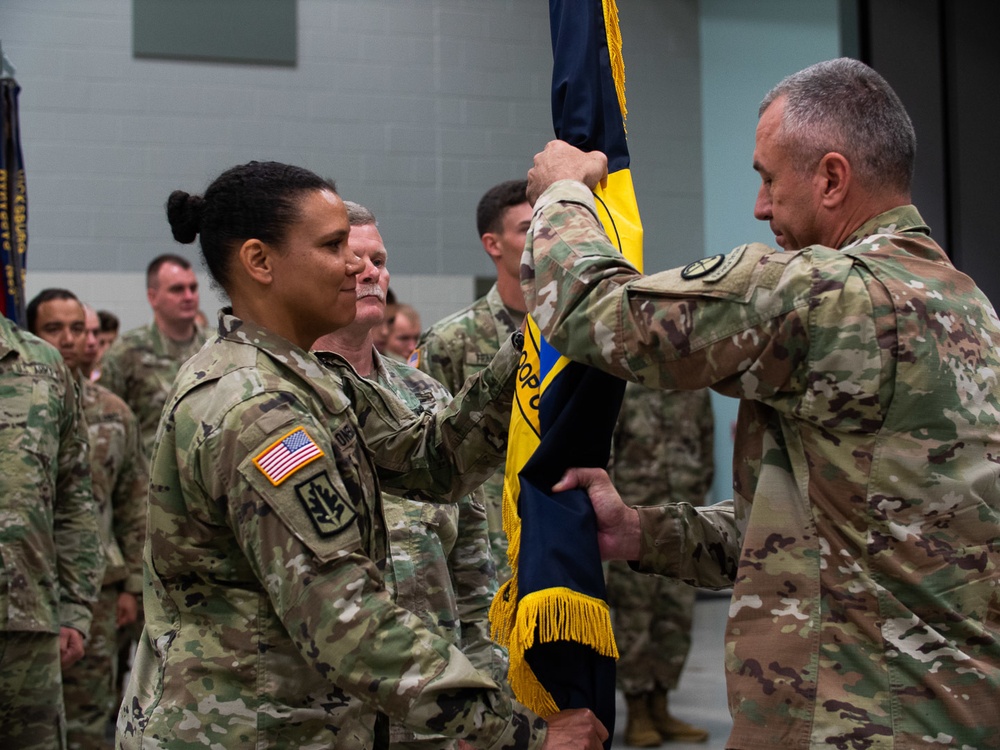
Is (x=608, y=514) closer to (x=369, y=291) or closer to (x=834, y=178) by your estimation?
(x=834, y=178)

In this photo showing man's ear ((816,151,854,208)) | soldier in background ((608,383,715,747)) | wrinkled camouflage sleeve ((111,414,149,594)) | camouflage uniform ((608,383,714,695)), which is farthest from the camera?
camouflage uniform ((608,383,714,695))

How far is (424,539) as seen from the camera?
103 inches

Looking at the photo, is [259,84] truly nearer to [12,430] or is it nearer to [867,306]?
[12,430]

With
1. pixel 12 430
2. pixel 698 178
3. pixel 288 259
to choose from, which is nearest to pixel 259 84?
pixel 698 178

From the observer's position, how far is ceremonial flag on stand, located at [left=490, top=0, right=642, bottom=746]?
6.36ft

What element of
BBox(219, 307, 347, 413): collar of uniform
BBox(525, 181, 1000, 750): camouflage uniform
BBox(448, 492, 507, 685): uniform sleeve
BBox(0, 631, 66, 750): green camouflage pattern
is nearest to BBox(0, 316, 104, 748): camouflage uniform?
BBox(0, 631, 66, 750): green camouflage pattern

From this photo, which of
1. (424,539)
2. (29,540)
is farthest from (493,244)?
(29,540)

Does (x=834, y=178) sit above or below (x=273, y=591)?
above

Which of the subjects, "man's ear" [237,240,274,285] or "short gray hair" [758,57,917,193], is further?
"man's ear" [237,240,274,285]

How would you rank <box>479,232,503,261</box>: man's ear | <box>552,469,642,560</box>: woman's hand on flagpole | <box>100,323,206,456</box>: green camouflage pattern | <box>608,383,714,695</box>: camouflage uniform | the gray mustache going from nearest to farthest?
1. <box>552,469,642,560</box>: woman's hand on flagpole
2. the gray mustache
3. <box>479,232,503,261</box>: man's ear
4. <box>608,383,714,695</box>: camouflage uniform
5. <box>100,323,206,456</box>: green camouflage pattern

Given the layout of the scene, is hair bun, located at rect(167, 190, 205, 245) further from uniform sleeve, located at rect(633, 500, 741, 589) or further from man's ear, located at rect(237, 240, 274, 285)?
uniform sleeve, located at rect(633, 500, 741, 589)

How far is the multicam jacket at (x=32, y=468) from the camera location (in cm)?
334

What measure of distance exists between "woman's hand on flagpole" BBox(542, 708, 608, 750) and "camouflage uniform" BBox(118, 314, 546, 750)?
1.5 inches

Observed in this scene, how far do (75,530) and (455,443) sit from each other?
1969 mm
